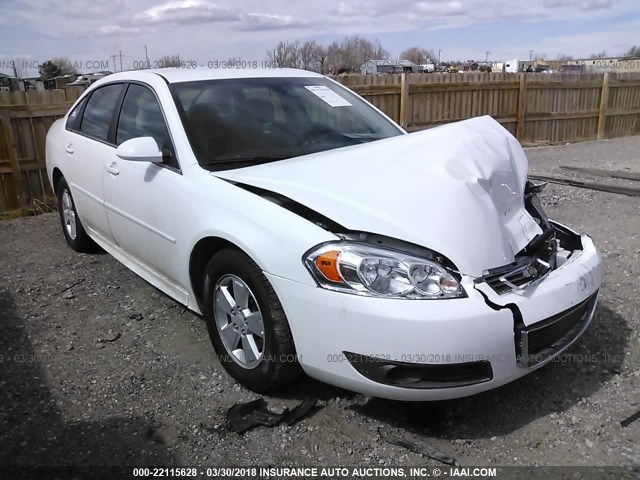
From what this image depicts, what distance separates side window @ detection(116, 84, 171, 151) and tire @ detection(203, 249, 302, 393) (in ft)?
3.34

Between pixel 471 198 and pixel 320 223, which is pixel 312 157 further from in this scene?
pixel 471 198

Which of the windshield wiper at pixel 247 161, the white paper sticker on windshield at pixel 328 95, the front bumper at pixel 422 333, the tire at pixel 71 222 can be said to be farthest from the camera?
the tire at pixel 71 222

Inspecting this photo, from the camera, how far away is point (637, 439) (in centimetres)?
258

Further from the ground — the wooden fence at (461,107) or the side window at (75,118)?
the side window at (75,118)

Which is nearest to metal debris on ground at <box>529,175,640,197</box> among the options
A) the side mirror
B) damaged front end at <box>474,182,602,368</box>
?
damaged front end at <box>474,182,602,368</box>

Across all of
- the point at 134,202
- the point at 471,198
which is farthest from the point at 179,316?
the point at 471,198

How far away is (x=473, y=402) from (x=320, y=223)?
48.5 inches

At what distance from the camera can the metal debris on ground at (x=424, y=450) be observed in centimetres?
245

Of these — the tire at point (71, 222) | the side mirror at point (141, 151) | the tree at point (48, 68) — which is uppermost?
the tree at point (48, 68)

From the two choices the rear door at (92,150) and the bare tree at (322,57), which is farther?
the bare tree at (322,57)

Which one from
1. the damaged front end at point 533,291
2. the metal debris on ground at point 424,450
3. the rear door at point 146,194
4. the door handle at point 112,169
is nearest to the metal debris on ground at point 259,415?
the metal debris on ground at point 424,450

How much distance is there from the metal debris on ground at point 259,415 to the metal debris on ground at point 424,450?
0.45 m

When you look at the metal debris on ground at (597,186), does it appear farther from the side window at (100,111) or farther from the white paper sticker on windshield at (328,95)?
the side window at (100,111)

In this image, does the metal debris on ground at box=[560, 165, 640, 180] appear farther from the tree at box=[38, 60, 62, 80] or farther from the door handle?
the tree at box=[38, 60, 62, 80]
